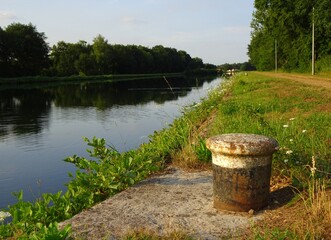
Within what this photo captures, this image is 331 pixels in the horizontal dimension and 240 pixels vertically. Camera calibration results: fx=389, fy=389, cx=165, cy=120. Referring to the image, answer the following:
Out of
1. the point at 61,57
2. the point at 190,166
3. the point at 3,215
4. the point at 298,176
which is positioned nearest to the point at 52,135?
the point at 190,166

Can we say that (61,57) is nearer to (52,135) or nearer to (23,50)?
(23,50)

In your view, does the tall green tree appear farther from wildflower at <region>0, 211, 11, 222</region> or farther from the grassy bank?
wildflower at <region>0, 211, 11, 222</region>

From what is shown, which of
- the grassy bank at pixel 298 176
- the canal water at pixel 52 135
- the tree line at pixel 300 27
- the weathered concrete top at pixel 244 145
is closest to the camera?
the grassy bank at pixel 298 176

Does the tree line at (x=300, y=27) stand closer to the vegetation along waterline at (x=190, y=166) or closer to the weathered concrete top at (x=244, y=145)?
the vegetation along waterline at (x=190, y=166)

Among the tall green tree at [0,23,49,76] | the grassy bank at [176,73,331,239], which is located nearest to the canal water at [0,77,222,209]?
the grassy bank at [176,73,331,239]

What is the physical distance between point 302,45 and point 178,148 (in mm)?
41731

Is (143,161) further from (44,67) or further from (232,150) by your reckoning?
(44,67)

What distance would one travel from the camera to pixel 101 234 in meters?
3.77

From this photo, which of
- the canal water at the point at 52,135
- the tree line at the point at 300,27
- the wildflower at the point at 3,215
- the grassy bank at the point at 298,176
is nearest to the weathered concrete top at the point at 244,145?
the grassy bank at the point at 298,176

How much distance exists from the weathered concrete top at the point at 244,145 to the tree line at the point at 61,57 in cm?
6991

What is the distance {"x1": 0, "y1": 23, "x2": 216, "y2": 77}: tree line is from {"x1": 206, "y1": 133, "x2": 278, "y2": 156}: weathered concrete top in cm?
6991

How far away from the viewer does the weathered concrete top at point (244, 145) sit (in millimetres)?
4258

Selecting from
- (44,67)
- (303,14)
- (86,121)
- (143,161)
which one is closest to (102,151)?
(143,161)

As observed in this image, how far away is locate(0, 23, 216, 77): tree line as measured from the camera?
72375mm
